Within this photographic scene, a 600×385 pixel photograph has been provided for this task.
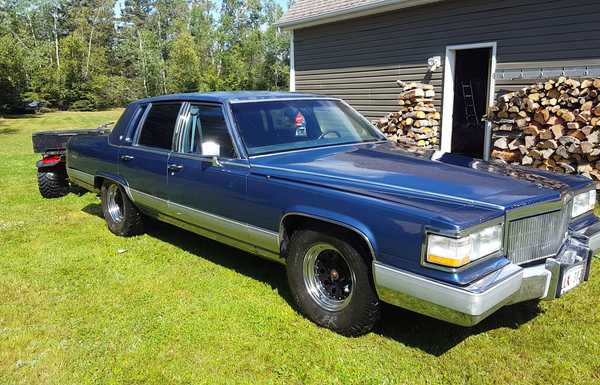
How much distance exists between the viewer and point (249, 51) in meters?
41.1

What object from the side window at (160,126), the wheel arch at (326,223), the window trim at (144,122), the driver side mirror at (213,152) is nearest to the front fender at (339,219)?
the wheel arch at (326,223)

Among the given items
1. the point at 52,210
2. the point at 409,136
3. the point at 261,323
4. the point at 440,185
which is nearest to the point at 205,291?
the point at 261,323

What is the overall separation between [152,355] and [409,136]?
7.99 meters

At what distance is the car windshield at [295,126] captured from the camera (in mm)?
4281

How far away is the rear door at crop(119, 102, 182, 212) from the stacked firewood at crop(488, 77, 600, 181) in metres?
5.48

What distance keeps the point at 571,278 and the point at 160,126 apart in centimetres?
391

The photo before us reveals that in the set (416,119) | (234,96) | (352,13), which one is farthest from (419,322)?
(352,13)

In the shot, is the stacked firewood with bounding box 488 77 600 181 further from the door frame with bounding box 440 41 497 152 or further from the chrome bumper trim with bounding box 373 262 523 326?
the chrome bumper trim with bounding box 373 262 523 326

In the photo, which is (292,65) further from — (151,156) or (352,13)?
(151,156)

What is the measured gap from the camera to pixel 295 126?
4.52 metres

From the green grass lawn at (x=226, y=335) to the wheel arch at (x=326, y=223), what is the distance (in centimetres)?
66

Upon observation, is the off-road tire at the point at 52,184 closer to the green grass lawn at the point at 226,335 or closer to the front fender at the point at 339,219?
the green grass lawn at the point at 226,335

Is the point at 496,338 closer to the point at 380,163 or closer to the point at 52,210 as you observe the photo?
the point at 380,163

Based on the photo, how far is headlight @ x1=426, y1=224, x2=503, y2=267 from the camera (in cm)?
276
